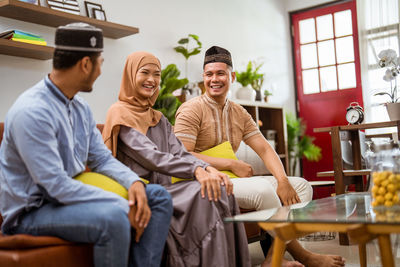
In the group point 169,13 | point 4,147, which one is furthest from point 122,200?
point 169,13

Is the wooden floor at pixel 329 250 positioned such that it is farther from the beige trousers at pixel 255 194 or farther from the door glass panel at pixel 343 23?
the door glass panel at pixel 343 23

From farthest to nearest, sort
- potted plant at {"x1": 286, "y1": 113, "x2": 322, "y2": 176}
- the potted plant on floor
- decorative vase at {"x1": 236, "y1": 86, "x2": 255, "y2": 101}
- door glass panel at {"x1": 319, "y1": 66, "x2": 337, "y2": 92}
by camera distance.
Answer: door glass panel at {"x1": 319, "y1": 66, "x2": 337, "y2": 92} → potted plant at {"x1": 286, "y1": 113, "x2": 322, "y2": 176} → decorative vase at {"x1": 236, "y1": 86, "x2": 255, "y2": 101} → the potted plant on floor

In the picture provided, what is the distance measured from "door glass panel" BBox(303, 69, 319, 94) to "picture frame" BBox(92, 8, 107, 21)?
3690 mm

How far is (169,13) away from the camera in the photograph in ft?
15.8

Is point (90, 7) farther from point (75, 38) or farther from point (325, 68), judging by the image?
point (325, 68)

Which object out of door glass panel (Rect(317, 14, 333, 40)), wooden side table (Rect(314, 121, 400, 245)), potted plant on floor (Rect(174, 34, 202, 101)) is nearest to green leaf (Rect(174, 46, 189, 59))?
potted plant on floor (Rect(174, 34, 202, 101))

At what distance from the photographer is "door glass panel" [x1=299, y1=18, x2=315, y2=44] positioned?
22.0 feet

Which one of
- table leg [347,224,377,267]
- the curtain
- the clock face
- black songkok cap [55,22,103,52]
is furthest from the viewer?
the curtain

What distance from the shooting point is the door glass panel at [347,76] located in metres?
6.32

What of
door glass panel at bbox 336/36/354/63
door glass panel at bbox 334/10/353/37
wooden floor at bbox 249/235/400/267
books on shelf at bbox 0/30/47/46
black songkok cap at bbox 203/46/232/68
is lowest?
wooden floor at bbox 249/235/400/267

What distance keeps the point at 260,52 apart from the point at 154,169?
14.3ft

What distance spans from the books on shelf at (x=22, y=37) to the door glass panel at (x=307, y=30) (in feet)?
14.4

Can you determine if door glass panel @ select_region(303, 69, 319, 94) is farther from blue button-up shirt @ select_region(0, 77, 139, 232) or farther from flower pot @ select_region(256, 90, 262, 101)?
blue button-up shirt @ select_region(0, 77, 139, 232)

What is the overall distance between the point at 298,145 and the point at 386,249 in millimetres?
4823
